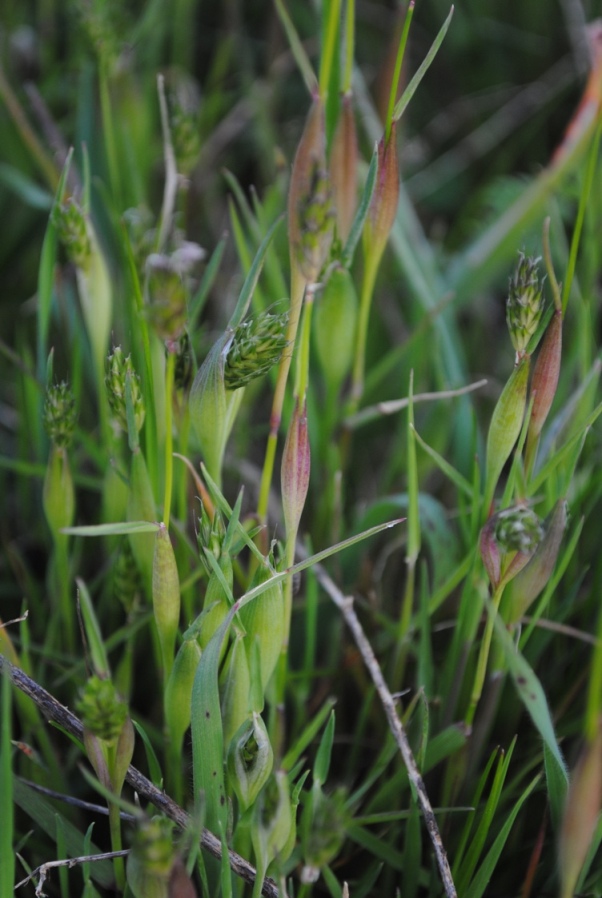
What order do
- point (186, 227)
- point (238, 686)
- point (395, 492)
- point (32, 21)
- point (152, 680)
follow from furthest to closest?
point (32, 21), point (186, 227), point (395, 492), point (152, 680), point (238, 686)

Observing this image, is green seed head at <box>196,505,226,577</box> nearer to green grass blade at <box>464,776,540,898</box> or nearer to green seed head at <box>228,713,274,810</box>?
green seed head at <box>228,713,274,810</box>

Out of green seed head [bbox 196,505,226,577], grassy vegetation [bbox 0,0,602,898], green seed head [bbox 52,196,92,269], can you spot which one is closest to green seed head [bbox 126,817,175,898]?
grassy vegetation [bbox 0,0,602,898]

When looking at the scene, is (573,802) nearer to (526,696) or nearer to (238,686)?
(526,696)

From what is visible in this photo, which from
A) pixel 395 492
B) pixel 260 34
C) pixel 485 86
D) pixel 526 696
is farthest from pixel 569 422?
pixel 260 34

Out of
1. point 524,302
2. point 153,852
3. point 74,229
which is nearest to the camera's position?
point 153,852

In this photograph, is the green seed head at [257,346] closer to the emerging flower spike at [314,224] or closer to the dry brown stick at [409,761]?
the emerging flower spike at [314,224]

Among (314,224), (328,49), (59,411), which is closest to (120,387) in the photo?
(59,411)

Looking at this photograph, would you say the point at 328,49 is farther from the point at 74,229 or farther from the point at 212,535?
the point at 212,535
